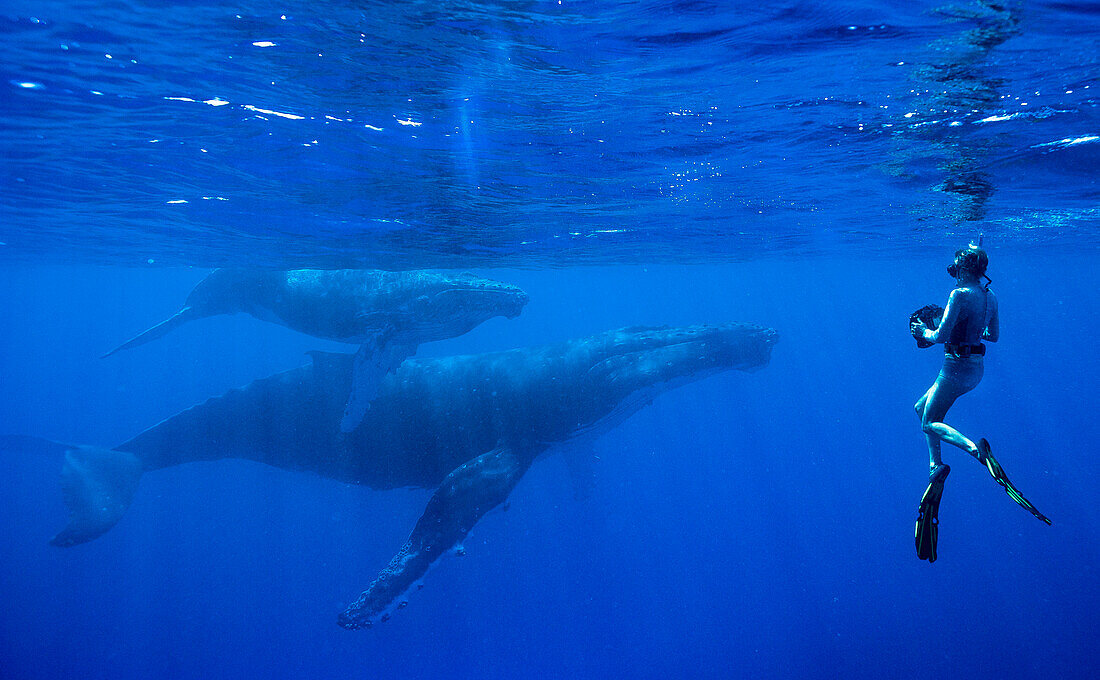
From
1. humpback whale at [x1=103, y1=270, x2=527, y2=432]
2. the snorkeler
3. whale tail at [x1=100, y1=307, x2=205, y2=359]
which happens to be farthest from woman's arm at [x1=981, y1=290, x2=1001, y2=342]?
whale tail at [x1=100, y1=307, x2=205, y2=359]

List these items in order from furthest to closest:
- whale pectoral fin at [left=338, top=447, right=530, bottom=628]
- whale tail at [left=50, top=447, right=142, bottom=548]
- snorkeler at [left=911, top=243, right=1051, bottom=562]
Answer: whale tail at [left=50, top=447, right=142, bottom=548] → whale pectoral fin at [left=338, top=447, right=530, bottom=628] → snorkeler at [left=911, top=243, right=1051, bottom=562]

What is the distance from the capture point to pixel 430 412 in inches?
480

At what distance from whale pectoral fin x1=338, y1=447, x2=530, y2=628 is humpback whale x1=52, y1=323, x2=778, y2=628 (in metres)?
0.46

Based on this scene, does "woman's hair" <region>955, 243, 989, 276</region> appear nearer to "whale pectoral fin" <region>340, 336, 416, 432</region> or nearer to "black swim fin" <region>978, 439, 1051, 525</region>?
"black swim fin" <region>978, 439, 1051, 525</region>

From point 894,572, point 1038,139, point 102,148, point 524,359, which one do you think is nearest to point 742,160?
point 1038,139

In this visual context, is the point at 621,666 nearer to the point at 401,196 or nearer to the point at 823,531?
the point at 401,196

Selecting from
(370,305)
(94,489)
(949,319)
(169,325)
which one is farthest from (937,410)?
(169,325)

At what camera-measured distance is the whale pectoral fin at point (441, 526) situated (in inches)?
360

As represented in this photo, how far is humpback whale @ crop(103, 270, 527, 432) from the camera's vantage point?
1141cm

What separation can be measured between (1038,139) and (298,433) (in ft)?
54.0

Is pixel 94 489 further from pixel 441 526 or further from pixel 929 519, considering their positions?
pixel 929 519

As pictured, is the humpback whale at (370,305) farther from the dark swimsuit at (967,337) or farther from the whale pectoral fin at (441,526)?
the dark swimsuit at (967,337)

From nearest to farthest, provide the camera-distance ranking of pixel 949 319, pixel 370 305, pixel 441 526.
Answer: pixel 949 319, pixel 441 526, pixel 370 305

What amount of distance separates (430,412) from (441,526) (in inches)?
117
